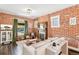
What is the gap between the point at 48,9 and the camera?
70.4 inches

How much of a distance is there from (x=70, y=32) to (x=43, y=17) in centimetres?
52

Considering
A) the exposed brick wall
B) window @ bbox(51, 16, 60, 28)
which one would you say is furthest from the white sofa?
window @ bbox(51, 16, 60, 28)

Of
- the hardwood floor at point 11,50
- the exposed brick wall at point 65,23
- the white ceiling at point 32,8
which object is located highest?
the white ceiling at point 32,8

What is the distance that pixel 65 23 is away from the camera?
5.86ft

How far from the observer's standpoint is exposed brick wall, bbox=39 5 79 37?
1729 millimetres

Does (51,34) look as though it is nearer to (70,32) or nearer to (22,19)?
(70,32)

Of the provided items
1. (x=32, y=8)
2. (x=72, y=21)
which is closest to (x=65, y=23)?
(x=72, y=21)

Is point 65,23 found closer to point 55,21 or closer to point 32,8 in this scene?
point 55,21

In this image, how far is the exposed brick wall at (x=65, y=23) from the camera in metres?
1.73

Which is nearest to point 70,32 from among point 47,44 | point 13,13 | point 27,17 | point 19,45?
point 47,44

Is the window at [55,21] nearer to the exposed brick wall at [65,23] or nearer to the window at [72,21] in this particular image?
the exposed brick wall at [65,23]

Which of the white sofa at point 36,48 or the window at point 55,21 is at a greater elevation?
the window at point 55,21

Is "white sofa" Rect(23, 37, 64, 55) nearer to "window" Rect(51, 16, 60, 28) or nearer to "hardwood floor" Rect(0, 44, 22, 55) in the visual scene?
"hardwood floor" Rect(0, 44, 22, 55)

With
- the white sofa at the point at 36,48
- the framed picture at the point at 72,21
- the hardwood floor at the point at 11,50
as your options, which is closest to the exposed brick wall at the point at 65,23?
the framed picture at the point at 72,21
